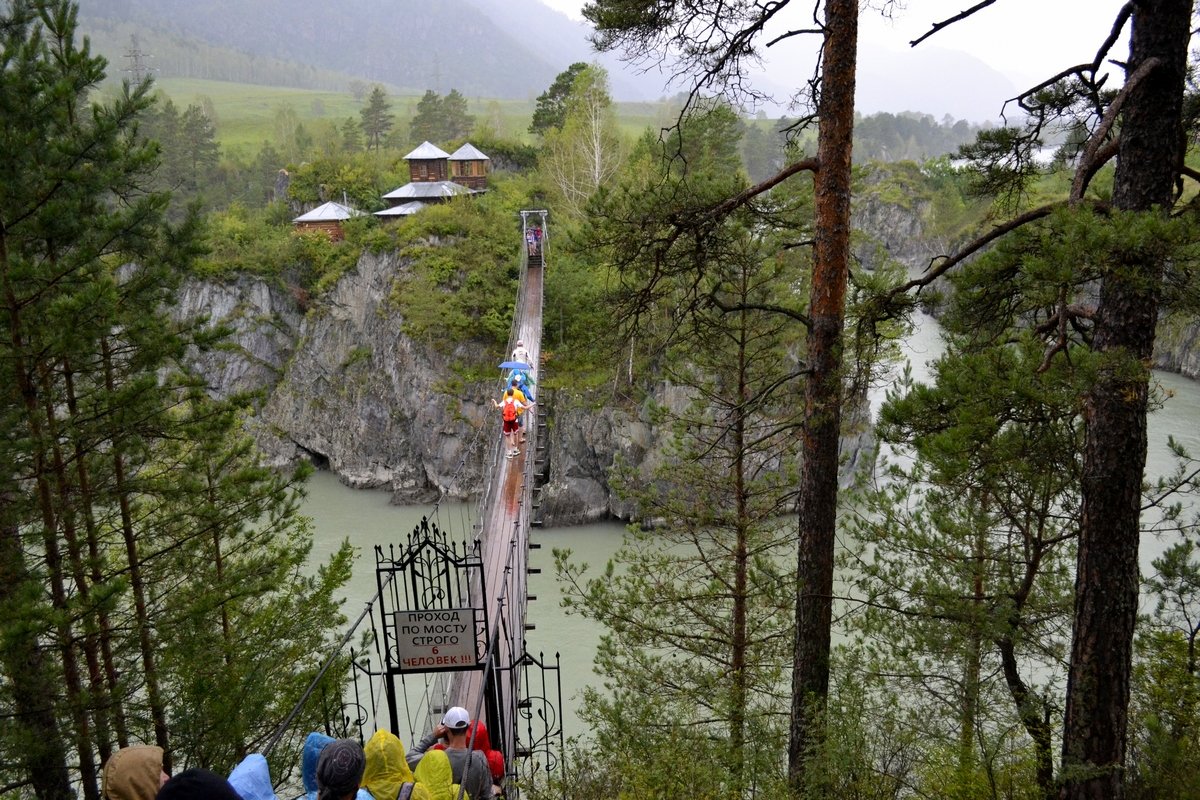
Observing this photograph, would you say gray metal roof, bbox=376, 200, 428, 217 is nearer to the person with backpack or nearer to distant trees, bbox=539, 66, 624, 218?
distant trees, bbox=539, 66, 624, 218

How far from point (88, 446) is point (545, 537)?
12603 millimetres

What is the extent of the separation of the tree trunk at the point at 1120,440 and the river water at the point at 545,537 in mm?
8820

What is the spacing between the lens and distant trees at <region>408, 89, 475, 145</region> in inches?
1817

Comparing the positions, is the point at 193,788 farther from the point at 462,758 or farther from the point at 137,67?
the point at 137,67

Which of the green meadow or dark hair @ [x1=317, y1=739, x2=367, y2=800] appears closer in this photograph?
dark hair @ [x1=317, y1=739, x2=367, y2=800]

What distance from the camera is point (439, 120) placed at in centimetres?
4688

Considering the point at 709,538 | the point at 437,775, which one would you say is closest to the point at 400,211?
the point at 709,538

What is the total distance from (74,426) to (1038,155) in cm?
632

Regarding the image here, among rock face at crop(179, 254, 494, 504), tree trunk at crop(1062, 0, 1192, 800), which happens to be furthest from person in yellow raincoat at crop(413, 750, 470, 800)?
rock face at crop(179, 254, 494, 504)

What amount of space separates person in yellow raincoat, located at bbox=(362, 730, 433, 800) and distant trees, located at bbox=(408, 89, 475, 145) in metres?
45.0

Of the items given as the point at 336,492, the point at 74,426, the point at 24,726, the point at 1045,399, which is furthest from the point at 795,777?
the point at 336,492

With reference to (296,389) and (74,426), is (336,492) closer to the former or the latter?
(296,389)

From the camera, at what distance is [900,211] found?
1800 inches

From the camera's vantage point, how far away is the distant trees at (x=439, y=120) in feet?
151
